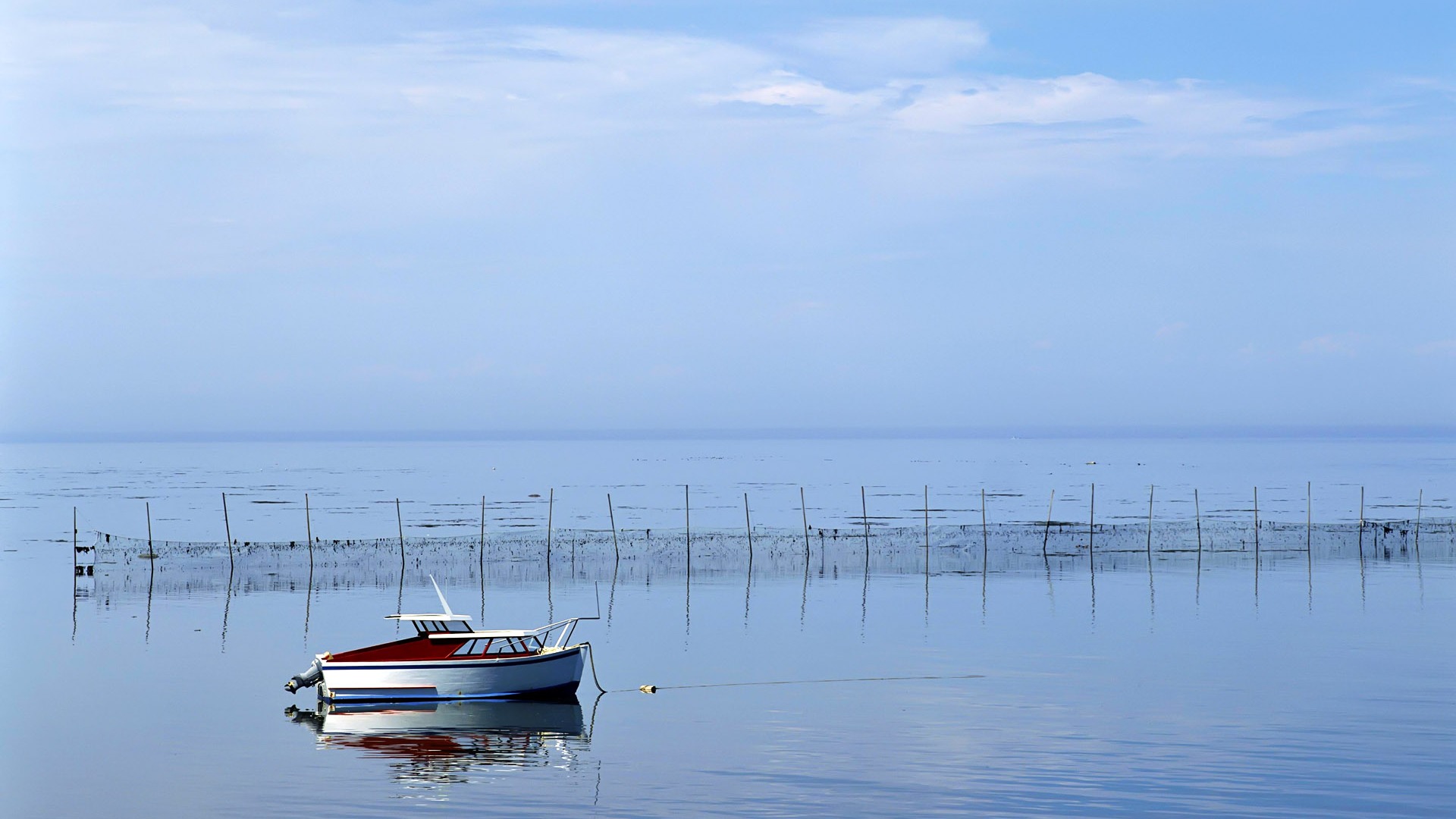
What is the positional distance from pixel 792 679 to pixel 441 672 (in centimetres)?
791

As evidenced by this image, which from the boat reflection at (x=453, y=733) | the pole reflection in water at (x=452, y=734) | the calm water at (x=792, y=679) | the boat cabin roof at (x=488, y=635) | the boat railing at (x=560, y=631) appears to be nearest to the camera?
the calm water at (x=792, y=679)

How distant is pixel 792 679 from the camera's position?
98.0 feet

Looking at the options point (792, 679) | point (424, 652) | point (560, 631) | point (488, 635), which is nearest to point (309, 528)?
point (560, 631)

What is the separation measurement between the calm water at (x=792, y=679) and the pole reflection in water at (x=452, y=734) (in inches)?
4.9

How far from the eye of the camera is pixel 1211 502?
107312 millimetres

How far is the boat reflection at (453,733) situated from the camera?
22.6 m

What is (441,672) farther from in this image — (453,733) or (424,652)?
(453,733)

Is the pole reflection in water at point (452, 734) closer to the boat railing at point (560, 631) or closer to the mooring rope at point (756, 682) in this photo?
the mooring rope at point (756, 682)

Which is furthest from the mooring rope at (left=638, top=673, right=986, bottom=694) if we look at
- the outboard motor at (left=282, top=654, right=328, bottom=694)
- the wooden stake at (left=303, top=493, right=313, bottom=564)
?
the wooden stake at (left=303, top=493, right=313, bottom=564)

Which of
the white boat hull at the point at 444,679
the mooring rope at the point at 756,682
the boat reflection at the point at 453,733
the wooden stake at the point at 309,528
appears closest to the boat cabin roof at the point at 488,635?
the white boat hull at the point at 444,679

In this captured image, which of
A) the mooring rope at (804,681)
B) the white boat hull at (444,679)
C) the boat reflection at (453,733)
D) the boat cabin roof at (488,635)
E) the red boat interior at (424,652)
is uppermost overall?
the boat cabin roof at (488,635)

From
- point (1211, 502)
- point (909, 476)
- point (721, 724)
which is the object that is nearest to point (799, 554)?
point (721, 724)

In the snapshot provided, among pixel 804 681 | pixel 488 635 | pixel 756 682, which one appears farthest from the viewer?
pixel 804 681

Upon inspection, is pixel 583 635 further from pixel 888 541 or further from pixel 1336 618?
pixel 888 541
